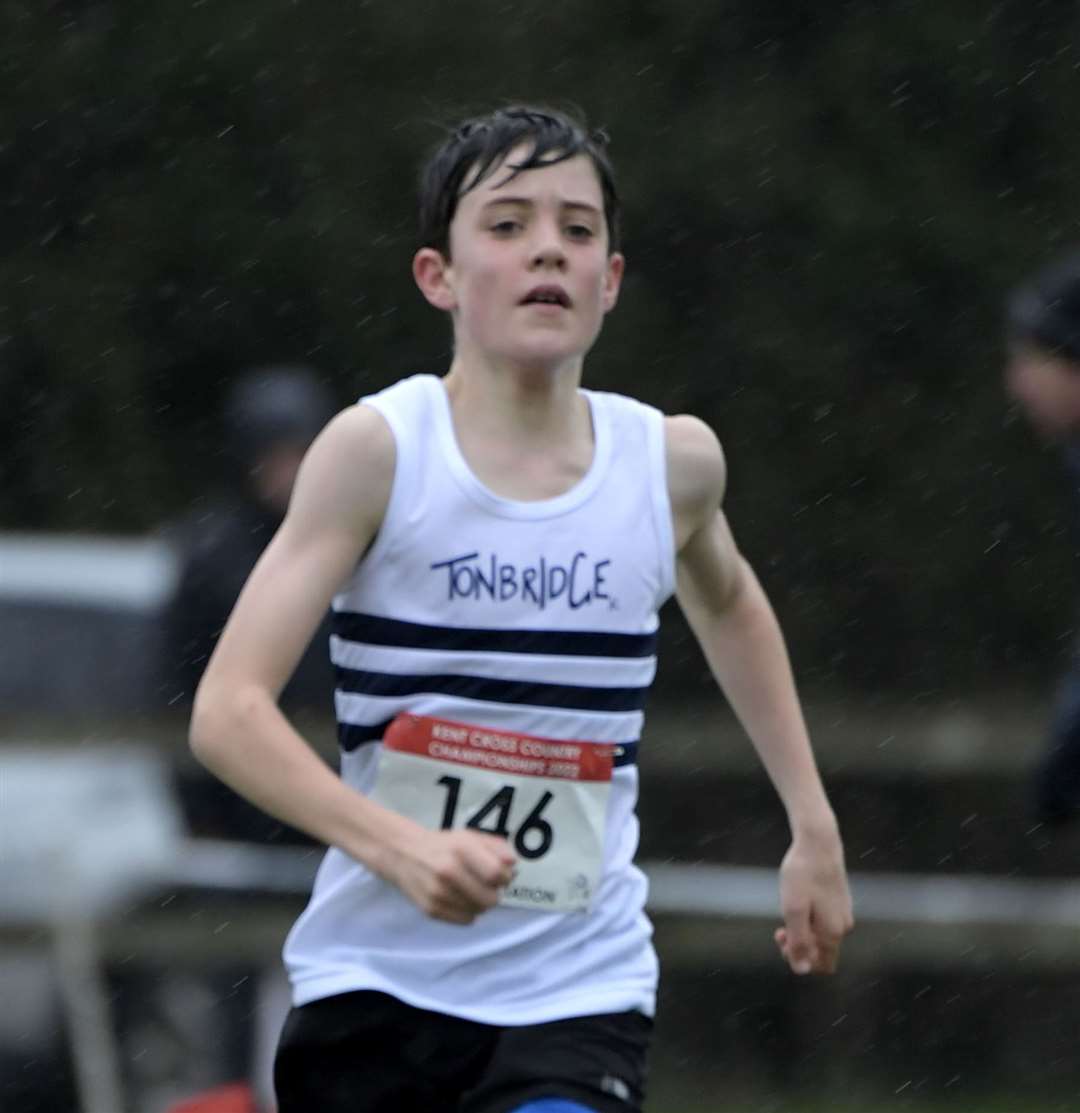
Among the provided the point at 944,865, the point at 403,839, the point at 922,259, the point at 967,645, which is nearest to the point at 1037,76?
the point at 922,259

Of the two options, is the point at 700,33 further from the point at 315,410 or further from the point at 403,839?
the point at 403,839

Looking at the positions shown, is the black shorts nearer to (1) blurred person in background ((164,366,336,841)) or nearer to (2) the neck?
(2) the neck

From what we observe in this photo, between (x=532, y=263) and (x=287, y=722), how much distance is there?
71 cm

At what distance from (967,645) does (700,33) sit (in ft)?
8.69

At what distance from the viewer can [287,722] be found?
3373 mm

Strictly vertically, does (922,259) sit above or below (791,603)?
above

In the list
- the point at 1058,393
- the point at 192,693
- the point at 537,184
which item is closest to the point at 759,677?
the point at 537,184

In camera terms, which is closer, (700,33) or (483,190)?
(483,190)

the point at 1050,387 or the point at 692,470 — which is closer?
the point at 692,470

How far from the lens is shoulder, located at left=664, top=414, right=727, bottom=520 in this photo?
12.1 feet

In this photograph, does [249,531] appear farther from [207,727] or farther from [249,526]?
[207,727]

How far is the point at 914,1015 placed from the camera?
930 cm

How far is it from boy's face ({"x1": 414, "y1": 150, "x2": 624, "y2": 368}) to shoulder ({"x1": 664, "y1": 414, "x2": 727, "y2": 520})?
0.19 m

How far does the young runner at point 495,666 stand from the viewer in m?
3.49
